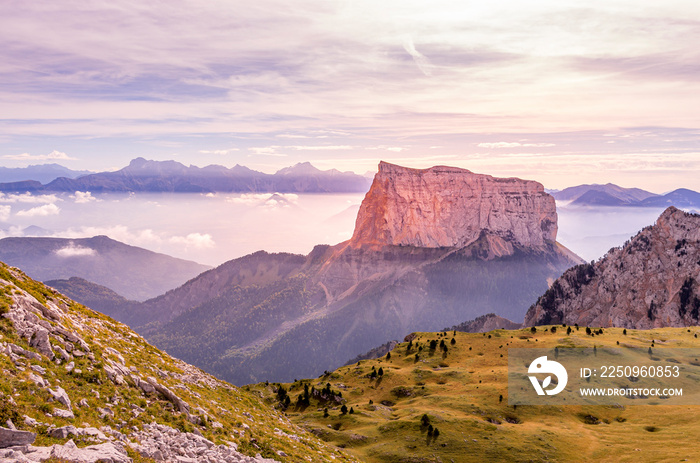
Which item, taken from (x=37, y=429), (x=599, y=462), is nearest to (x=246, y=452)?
(x=37, y=429)

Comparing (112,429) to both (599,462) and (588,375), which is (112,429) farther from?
(588,375)

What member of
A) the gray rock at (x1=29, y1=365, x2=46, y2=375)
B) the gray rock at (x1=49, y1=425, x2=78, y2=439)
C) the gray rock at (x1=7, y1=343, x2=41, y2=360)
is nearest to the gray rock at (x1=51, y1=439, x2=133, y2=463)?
the gray rock at (x1=49, y1=425, x2=78, y2=439)

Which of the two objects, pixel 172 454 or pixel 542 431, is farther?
pixel 542 431

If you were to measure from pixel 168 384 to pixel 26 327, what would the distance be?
22.1 m

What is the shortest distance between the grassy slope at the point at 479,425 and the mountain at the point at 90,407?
52236mm

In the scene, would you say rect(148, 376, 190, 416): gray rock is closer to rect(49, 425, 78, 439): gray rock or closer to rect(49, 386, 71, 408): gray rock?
rect(49, 386, 71, 408): gray rock

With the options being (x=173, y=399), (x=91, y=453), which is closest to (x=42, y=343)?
(x=173, y=399)

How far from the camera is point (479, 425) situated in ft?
369

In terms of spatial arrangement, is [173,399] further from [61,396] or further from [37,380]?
[37,380]

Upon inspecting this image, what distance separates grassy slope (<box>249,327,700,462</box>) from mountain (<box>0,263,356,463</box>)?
5224cm

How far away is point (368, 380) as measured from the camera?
171750mm

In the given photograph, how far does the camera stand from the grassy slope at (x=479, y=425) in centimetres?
9794

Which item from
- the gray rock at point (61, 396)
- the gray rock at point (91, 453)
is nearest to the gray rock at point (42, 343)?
the gray rock at point (61, 396)

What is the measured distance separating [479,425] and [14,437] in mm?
106631
